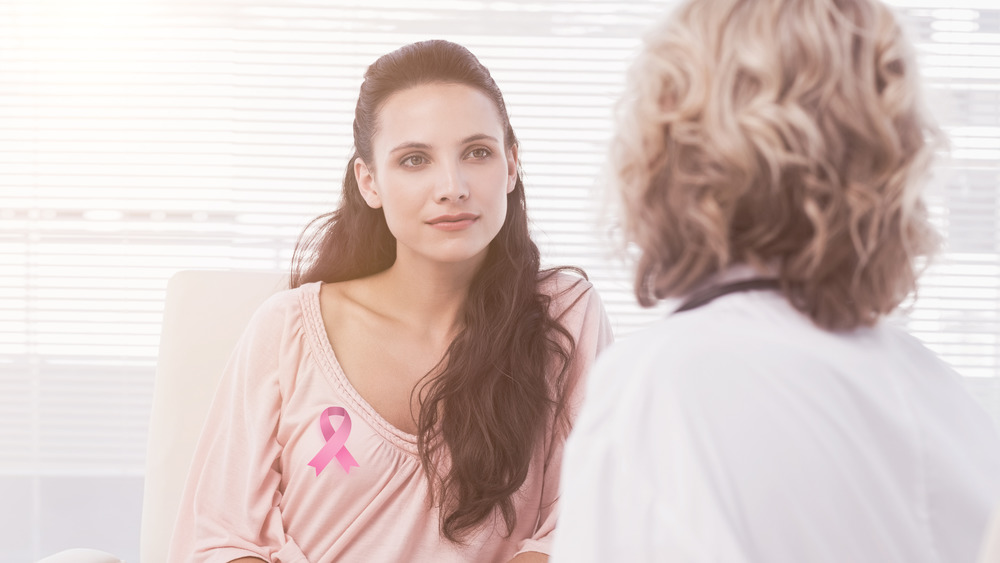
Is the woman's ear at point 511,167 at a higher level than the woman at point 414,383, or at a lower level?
higher

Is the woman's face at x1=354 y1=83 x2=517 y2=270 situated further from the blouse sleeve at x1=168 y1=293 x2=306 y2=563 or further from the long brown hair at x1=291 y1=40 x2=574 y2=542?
the blouse sleeve at x1=168 y1=293 x2=306 y2=563

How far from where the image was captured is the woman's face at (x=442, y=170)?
4.72 feet

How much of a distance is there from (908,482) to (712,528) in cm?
18

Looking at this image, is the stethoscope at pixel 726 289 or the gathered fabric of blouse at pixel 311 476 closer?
the stethoscope at pixel 726 289

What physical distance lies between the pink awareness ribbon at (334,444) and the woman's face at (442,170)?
31cm

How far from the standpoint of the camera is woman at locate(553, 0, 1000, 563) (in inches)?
23.9

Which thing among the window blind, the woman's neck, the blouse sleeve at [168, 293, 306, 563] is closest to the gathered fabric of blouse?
the blouse sleeve at [168, 293, 306, 563]

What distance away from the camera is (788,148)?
66cm

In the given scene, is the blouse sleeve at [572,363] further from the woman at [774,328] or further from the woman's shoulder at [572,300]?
the woman at [774,328]

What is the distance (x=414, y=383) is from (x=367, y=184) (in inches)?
14.4

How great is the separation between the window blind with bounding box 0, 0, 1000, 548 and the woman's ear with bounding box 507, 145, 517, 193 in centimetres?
108

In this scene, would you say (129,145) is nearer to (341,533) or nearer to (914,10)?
(341,533)

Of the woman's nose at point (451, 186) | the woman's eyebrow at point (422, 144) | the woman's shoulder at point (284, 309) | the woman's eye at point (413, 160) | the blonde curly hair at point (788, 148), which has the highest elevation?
the blonde curly hair at point (788, 148)

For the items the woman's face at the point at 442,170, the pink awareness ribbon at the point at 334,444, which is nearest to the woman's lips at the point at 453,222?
the woman's face at the point at 442,170
